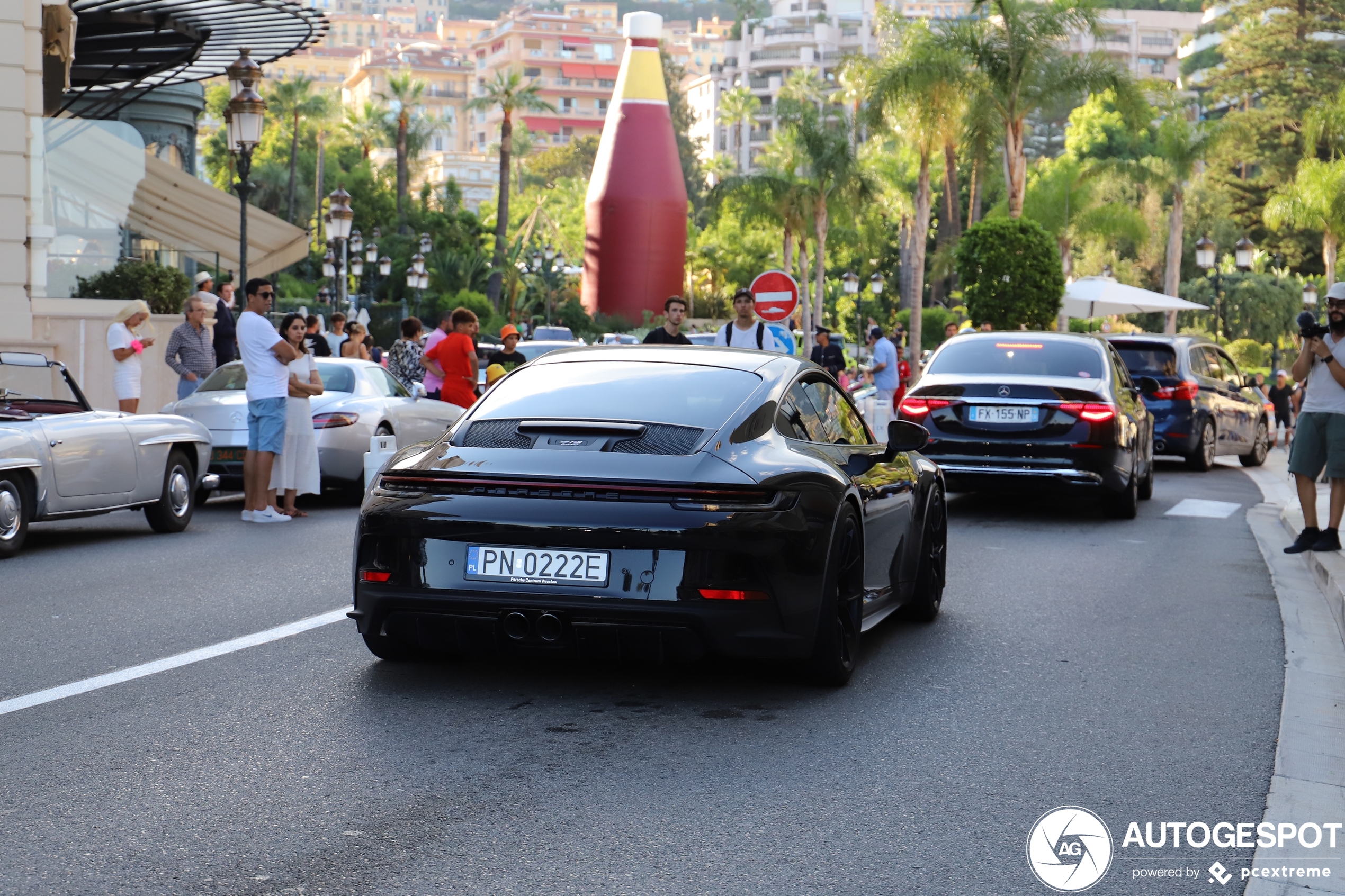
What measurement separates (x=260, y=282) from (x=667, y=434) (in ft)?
25.5

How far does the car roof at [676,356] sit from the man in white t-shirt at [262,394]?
5.76 meters

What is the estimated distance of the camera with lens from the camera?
10000 mm

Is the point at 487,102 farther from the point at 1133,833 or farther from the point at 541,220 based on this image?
the point at 1133,833

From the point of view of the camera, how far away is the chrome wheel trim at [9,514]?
10.3 m

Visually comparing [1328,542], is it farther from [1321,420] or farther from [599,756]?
[599,756]

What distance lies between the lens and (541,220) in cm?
10756

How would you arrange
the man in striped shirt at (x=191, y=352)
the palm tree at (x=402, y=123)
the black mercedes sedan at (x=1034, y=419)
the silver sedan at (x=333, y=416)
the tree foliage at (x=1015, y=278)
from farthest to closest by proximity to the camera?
the palm tree at (x=402, y=123) < the tree foliage at (x=1015, y=278) < the man in striped shirt at (x=191, y=352) < the silver sedan at (x=333, y=416) < the black mercedes sedan at (x=1034, y=419)

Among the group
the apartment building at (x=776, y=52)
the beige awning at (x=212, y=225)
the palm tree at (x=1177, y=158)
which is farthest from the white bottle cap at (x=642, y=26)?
the apartment building at (x=776, y=52)

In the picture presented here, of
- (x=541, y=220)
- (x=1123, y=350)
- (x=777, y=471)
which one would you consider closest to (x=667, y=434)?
(x=777, y=471)

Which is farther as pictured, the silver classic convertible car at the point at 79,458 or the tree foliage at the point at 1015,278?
the tree foliage at the point at 1015,278

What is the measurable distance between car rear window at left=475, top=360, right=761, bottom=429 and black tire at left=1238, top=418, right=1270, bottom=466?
668 inches

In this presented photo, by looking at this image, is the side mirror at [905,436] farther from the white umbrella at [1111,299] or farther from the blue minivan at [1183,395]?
the white umbrella at [1111,299]

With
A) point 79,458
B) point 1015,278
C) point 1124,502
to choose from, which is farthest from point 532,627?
point 1015,278

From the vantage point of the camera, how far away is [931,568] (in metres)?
8.09
